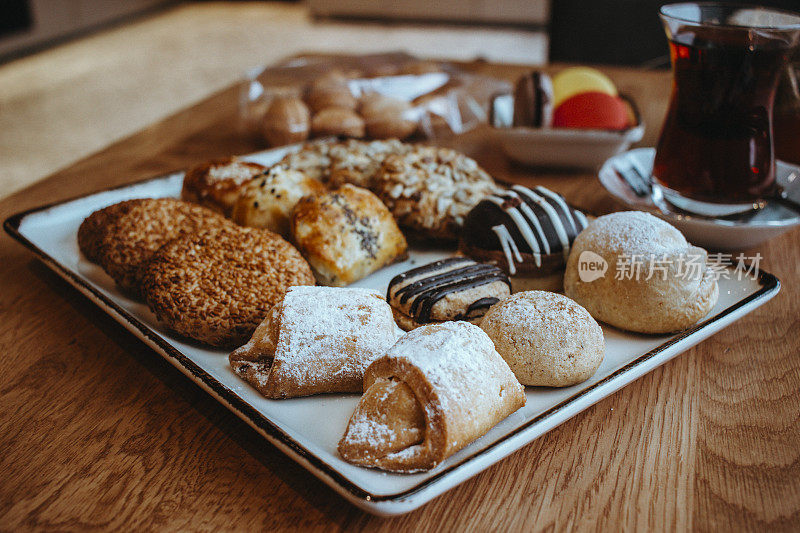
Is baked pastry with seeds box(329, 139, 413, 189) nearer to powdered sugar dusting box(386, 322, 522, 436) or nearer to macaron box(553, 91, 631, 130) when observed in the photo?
macaron box(553, 91, 631, 130)

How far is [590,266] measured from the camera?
36.2 inches

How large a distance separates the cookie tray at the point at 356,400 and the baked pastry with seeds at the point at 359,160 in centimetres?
28

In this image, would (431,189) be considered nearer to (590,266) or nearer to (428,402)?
(590,266)

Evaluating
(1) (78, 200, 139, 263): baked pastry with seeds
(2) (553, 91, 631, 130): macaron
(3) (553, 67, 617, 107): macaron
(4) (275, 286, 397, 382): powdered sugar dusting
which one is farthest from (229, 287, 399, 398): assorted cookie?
(3) (553, 67, 617, 107): macaron

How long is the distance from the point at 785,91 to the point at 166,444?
1.32 meters

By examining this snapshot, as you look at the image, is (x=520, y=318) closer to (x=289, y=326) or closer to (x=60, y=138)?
(x=289, y=326)

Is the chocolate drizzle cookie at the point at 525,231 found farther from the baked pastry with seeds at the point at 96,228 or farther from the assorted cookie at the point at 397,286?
the baked pastry with seeds at the point at 96,228

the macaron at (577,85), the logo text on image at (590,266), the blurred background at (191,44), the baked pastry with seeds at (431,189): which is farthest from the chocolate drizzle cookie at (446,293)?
the blurred background at (191,44)

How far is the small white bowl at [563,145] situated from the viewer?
143 centimetres

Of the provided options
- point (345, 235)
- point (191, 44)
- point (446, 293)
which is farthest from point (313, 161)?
point (191, 44)

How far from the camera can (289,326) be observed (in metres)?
0.78

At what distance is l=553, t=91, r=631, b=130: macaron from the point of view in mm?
1539

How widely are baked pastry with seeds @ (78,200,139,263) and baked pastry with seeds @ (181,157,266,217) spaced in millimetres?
173

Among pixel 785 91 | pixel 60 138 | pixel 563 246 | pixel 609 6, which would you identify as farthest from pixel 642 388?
pixel 60 138
